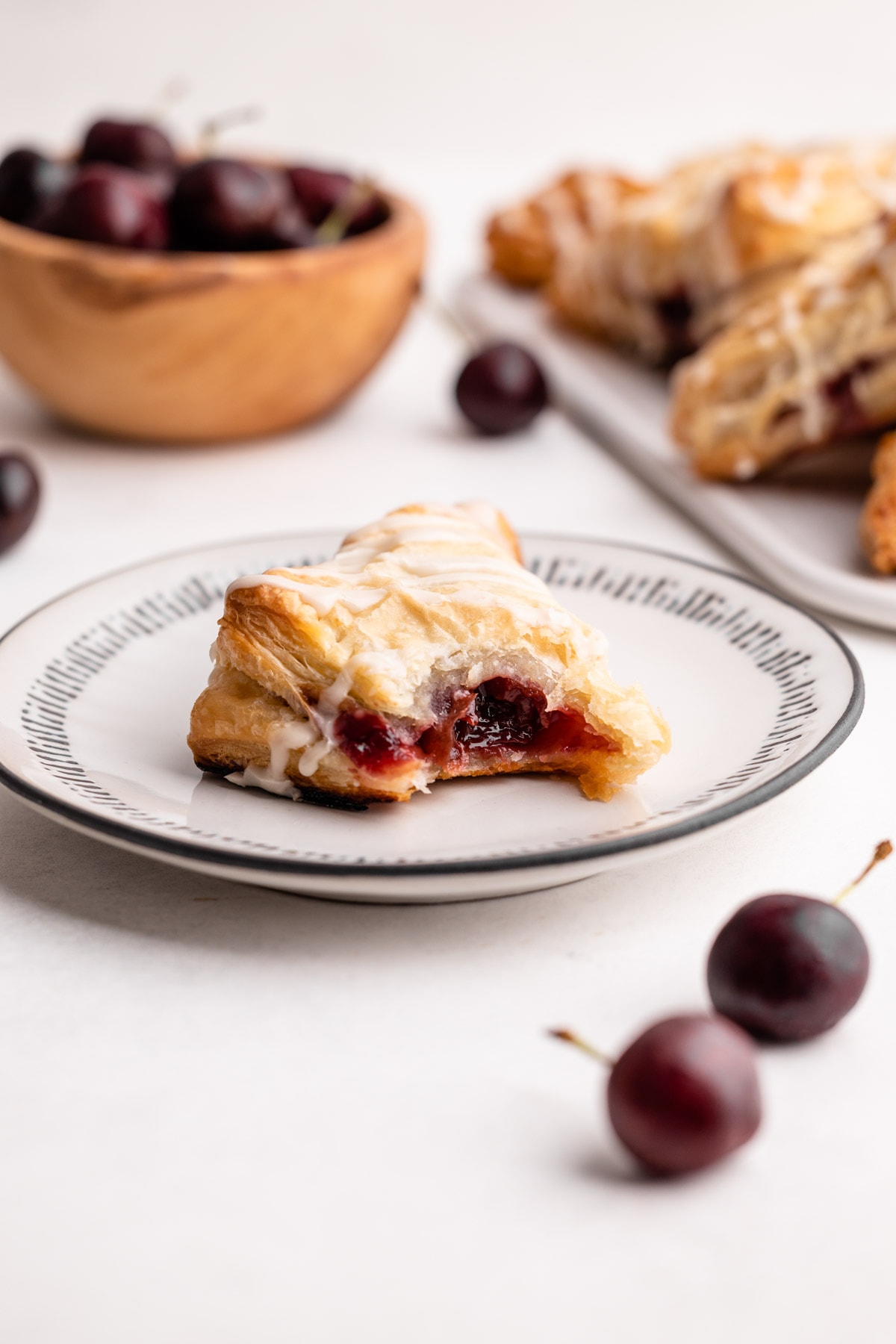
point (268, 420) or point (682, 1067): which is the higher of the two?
point (682, 1067)

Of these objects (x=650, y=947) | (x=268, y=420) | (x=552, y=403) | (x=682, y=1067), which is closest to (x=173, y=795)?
(x=650, y=947)

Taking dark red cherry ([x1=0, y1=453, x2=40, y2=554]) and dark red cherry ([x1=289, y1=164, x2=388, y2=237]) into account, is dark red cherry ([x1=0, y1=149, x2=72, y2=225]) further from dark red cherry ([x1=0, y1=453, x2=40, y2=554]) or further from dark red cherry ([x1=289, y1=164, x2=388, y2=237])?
dark red cherry ([x1=0, y1=453, x2=40, y2=554])

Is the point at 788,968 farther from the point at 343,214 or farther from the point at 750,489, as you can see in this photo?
the point at 343,214

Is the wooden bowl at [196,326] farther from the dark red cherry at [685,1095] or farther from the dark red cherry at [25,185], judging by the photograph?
the dark red cherry at [685,1095]

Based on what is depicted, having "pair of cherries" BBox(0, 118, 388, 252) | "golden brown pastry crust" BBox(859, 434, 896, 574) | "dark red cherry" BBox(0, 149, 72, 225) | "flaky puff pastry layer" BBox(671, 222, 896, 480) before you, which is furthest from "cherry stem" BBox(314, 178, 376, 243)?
"golden brown pastry crust" BBox(859, 434, 896, 574)

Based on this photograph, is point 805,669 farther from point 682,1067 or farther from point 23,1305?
point 23,1305

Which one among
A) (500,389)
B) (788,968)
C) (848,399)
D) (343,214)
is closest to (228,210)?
(343,214)
